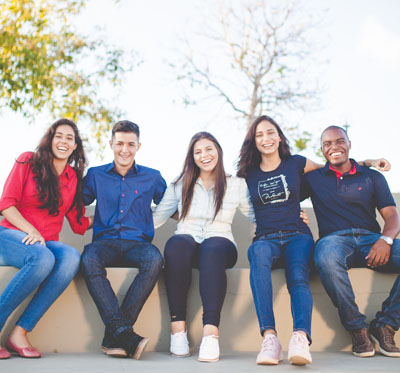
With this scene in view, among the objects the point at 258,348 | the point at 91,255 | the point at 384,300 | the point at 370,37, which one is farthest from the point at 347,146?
the point at 370,37

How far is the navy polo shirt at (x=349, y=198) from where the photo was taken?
301 centimetres

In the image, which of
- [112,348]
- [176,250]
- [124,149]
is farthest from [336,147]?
[112,348]

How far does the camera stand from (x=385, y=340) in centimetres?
263

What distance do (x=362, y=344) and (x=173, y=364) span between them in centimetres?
102

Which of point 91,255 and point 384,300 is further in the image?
point 384,300

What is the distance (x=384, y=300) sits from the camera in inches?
114

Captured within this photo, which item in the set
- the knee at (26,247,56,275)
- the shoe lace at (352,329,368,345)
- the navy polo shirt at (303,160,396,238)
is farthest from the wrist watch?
the knee at (26,247,56,275)

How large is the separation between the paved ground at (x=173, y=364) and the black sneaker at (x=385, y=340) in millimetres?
60

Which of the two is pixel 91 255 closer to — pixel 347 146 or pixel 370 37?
pixel 347 146

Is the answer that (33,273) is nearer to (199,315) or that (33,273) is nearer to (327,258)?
(199,315)

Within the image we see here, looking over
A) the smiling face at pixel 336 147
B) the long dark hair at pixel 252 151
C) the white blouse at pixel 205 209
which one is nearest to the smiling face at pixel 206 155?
the white blouse at pixel 205 209

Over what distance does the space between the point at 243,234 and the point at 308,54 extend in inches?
451

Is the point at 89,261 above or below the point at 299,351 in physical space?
above

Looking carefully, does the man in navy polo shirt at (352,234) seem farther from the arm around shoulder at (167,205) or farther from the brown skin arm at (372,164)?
the arm around shoulder at (167,205)
